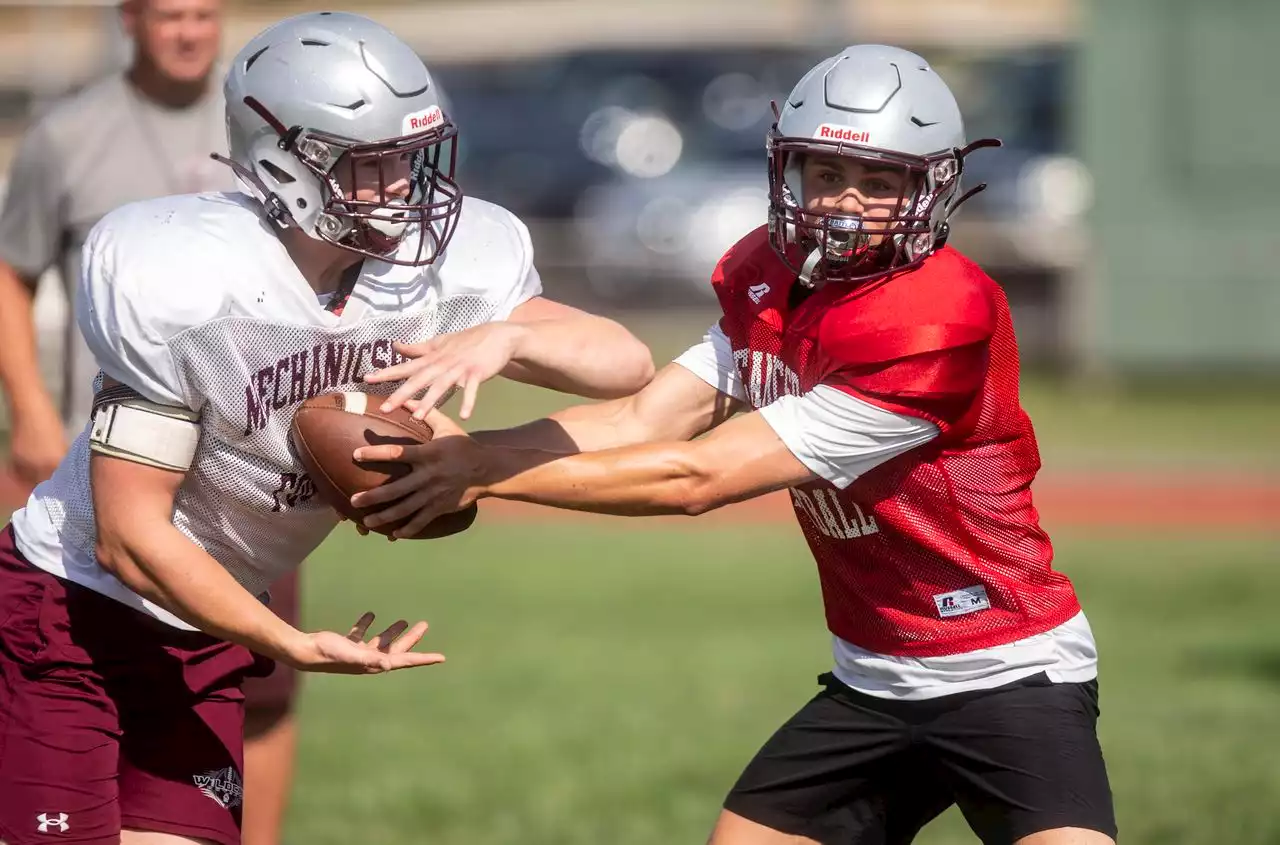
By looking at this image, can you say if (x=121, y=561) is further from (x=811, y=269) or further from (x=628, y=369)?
(x=811, y=269)

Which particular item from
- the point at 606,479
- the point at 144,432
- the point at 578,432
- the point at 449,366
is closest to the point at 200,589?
the point at 144,432

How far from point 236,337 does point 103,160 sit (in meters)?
1.85

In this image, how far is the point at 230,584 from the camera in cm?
322

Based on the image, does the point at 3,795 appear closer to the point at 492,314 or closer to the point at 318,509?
the point at 318,509

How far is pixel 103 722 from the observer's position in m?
3.47

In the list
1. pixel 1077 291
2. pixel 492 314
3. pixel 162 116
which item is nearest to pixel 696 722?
pixel 162 116

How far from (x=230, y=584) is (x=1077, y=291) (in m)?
13.0

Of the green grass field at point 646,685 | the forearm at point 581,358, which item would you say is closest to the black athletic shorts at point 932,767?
the forearm at point 581,358

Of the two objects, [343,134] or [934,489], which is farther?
[934,489]

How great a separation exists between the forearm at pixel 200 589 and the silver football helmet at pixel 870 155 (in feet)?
4.02

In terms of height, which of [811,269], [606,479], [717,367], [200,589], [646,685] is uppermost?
[811,269]

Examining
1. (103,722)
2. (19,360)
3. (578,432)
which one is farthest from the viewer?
(19,360)

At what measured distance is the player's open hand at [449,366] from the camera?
319cm

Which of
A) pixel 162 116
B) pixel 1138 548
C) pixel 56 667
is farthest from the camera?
pixel 1138 548
